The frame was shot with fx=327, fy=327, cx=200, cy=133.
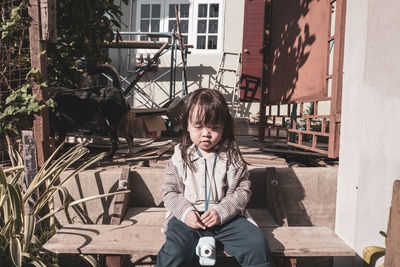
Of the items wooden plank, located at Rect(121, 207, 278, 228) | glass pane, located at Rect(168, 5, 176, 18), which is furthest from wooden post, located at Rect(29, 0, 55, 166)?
glass pane, located at Rect(168, 5, 176, 18)

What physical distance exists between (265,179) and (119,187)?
1.16 m

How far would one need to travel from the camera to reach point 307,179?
261 centimetres

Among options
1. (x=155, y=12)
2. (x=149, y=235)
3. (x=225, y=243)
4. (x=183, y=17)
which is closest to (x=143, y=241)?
(x=149, y=235)

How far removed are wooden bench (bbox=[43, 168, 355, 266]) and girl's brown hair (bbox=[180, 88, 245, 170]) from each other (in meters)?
0.50

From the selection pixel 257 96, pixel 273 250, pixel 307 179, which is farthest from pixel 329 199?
pixel 257 96

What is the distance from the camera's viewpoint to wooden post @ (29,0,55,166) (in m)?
2.53

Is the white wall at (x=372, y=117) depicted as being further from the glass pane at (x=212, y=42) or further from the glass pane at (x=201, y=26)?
the glass pane at (x=201, y=26)

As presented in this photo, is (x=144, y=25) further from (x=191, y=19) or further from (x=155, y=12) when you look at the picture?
(x=191, y=19)

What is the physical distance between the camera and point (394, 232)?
129 centimetres

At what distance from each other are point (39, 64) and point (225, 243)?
1969 millimetres

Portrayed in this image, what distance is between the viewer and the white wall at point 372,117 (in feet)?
5.96

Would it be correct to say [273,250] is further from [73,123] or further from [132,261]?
[73,123]

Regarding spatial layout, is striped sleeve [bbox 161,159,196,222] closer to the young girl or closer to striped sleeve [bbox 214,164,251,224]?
the young girl

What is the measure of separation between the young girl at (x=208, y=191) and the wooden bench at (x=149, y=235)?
129 millimetres
